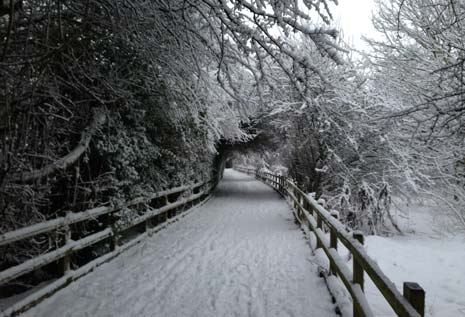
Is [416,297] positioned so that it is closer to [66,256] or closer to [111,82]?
[66,256]

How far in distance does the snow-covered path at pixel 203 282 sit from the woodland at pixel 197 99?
0.90 m

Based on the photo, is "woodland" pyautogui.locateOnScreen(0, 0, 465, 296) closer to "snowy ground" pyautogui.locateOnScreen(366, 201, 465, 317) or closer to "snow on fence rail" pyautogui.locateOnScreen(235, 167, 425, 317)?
"snowy ground" pyautogui.locateOnScreen(366, 201, 465, 317)

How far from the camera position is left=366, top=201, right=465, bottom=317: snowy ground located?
15.6 feet

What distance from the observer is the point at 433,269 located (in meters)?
6.67

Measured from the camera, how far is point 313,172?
14.0m

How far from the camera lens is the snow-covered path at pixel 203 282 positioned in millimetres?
3980

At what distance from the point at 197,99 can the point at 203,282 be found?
3.51 m

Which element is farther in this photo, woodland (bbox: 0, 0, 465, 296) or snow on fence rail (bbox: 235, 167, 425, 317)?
woodland (bbox: 0, 0, 465, 296)

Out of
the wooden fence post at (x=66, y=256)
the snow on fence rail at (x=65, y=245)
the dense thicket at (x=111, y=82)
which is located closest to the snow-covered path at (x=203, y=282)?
the snow on fence rail at (x=65, y=245)

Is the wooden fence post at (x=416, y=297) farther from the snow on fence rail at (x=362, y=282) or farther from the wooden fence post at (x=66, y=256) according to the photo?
the wooden fence post at (x=66, y=256)

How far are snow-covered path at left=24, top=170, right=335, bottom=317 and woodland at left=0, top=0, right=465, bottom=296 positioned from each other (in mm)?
902

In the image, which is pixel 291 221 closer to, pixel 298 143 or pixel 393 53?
pixel 298 143

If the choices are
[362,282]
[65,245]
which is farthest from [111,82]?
[362,282]

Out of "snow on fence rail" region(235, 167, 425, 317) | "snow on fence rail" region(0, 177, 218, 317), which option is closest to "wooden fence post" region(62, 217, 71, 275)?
"snow on fence rail" region(0, 177, 218, 317)
